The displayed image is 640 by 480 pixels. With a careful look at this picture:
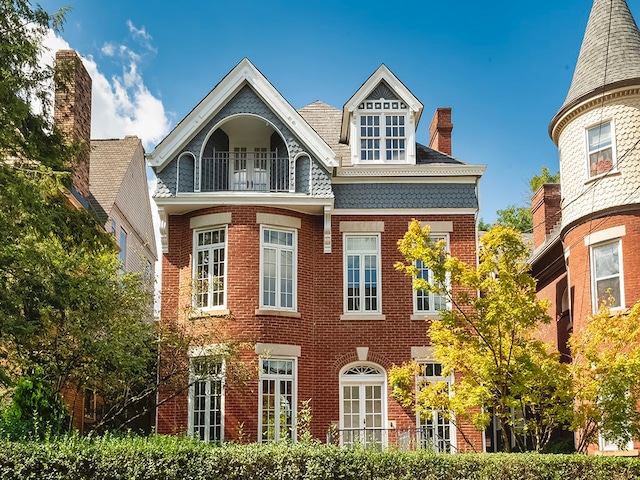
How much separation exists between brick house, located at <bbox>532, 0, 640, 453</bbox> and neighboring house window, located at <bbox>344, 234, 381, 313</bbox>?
5427mm

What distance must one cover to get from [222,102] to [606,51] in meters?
10.8

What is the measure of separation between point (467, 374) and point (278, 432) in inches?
225

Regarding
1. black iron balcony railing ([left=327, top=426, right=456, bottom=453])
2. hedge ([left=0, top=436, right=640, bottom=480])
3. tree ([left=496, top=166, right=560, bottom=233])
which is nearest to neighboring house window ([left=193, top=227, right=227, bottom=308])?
black iron balcony railing ([left=327, top=426, right=456, bottom=453])

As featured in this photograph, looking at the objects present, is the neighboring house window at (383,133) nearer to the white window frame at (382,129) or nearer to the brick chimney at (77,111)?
the white window frame at (382,129)

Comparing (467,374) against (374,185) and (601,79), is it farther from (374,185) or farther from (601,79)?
(601,79)

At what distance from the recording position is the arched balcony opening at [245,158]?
23953mm

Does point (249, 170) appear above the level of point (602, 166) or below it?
above

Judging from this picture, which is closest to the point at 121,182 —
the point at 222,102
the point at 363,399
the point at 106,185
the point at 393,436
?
the point at 106,185

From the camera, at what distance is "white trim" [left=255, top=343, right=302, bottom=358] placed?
22.2 meters

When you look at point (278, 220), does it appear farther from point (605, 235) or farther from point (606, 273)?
point (606, 273)

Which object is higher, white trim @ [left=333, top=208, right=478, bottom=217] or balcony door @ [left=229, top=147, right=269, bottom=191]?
balcony door @ [left=229, top=147, right=269, bottom=191]

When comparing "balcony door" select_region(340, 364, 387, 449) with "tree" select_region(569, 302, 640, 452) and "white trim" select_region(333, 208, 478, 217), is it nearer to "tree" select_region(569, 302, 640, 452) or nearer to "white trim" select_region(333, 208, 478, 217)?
"white trim" select_region(333, 208, 478, 217)

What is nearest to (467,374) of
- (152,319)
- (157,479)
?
(157,479)

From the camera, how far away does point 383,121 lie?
24.7 meters
